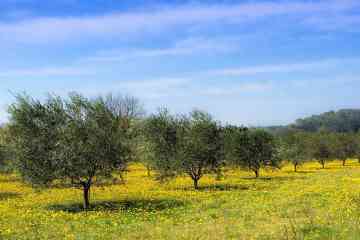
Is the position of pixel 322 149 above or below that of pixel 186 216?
above

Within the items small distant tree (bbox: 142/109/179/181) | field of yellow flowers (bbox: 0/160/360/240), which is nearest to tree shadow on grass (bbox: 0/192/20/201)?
field of yellow flowers (bbox: 0/160/360/240)

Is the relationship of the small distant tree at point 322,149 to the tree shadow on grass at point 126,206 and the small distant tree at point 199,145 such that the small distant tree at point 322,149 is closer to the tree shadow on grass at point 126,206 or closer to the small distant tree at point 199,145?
the small distant tree at point 199,145

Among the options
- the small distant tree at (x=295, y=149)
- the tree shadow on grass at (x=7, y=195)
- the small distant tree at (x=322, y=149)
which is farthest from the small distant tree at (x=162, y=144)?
the small distant tree at (x=322, y=149)

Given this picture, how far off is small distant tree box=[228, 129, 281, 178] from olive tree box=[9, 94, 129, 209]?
37102mm

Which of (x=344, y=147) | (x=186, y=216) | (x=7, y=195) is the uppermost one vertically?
(x=344, y=147)

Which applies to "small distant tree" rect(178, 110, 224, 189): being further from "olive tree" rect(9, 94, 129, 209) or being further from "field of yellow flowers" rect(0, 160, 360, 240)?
"olive tree" rect(9, 94, 129, 209)

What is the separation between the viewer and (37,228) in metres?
23.3

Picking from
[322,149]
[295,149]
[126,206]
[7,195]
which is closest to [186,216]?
[126,206]

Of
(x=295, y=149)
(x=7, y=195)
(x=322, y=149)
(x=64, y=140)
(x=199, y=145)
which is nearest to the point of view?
(x=64, y=140)

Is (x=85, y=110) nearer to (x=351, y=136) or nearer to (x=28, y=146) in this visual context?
(x=28, y=146)

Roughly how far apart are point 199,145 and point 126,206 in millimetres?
17962

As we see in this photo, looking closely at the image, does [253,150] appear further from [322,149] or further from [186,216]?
[322,149]

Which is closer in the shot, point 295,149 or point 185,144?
point 185,144

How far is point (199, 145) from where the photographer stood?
4859 cm
